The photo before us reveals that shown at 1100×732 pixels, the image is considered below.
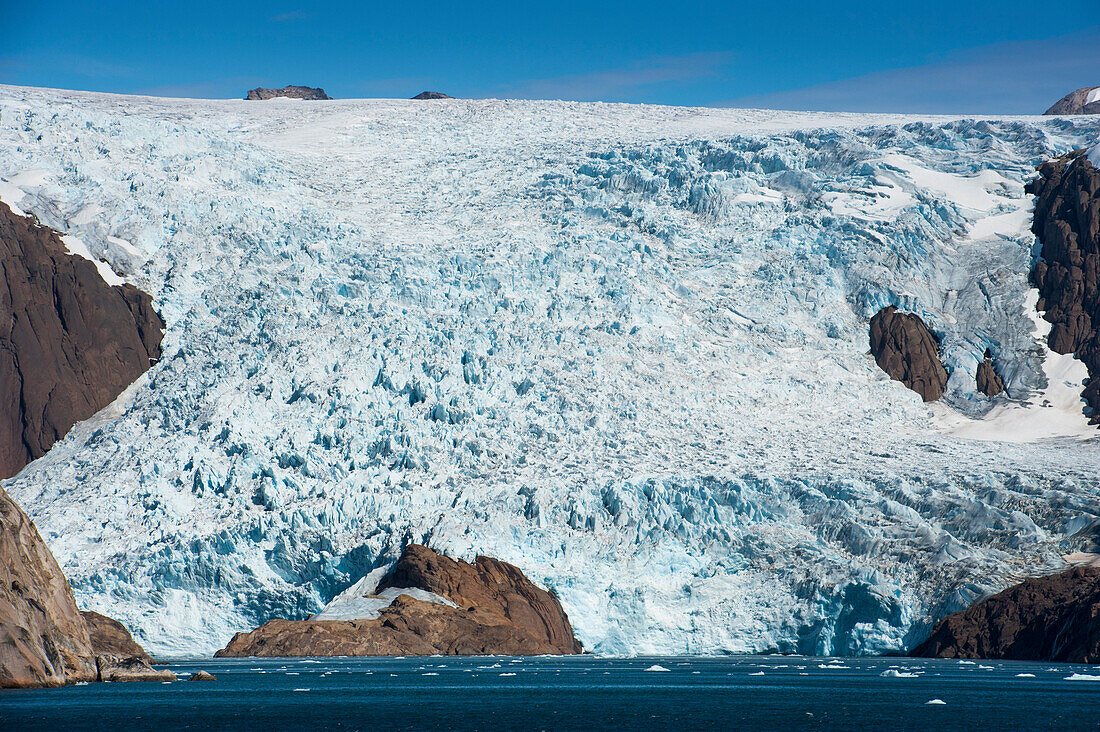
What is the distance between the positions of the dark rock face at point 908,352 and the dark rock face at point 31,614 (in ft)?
114

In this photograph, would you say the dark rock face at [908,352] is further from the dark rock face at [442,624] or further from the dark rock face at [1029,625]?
the dark rock face at [442,624]

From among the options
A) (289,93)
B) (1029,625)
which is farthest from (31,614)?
(289,93)

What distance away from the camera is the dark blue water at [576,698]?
924 inches

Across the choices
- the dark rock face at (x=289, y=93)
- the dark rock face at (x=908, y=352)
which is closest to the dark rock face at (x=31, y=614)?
the dark rock face at (x=908, y=352)

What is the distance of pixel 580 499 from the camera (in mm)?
40656

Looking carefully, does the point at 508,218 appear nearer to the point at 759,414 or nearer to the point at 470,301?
the point at 470,301

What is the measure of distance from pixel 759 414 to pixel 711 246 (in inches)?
418

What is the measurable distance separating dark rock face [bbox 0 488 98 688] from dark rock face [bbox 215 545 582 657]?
9.33 meters

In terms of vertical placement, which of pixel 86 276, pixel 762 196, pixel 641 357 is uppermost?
pixel 762 196

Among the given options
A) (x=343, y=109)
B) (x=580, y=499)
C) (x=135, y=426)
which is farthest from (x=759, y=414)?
(x=343, y=109)

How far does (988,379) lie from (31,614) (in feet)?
131

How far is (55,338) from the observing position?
4878 centimetres

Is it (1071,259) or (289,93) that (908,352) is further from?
(289,93)

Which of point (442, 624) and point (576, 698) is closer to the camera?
point (576, 698)
